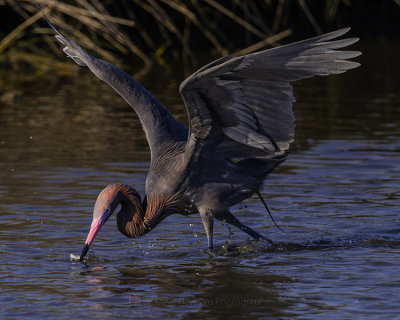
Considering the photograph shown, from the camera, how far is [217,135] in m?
5.91

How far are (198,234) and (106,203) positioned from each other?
84cm

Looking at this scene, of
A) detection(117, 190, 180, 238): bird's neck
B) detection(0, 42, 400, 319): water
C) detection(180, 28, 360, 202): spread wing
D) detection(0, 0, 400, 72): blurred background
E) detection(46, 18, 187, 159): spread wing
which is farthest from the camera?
detection(0, 0, 400, 72): blurred background

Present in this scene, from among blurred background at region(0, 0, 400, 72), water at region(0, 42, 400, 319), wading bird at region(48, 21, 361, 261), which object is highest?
blurred background at region(0, 0, 400, 72)

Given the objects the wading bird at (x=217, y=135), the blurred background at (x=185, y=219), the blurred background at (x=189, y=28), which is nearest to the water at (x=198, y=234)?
the blurred background at (x=185, y=219)

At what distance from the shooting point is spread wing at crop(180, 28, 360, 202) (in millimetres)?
5293

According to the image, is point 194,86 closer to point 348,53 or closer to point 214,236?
point 348,53

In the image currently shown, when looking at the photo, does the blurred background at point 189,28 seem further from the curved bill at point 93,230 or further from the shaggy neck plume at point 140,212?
the curved bill at point 93,230

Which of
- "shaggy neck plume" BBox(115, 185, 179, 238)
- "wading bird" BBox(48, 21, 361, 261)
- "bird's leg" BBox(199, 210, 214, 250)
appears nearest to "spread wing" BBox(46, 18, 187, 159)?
"wading bird" BBox(48, 21, 361, 261)

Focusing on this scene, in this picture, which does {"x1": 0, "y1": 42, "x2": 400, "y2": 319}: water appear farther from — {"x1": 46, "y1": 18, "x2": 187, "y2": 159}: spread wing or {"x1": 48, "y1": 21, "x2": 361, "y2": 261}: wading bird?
{"x1": 46, "y1": 18, "x2": 187, "y2": 159}: spread wing

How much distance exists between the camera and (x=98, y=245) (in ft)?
20.4

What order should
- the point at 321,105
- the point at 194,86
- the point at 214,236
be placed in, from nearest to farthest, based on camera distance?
1. the point at 194,86
2. the point at 214,236
3. the point at 321,105

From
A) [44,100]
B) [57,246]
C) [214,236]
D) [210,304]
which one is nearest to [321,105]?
[44,100]

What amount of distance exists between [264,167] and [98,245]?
1207mm

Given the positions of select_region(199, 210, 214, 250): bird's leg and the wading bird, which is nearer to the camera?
the wading bird
